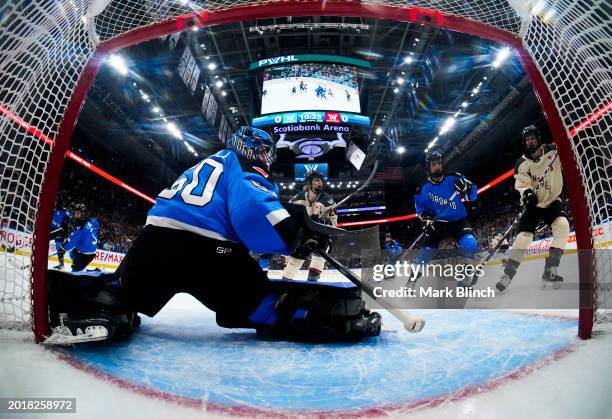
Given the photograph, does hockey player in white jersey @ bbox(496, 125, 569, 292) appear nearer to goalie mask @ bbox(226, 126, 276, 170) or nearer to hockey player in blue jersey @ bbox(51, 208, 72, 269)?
goalie mask @ bbox(226, 126, 276, 170)

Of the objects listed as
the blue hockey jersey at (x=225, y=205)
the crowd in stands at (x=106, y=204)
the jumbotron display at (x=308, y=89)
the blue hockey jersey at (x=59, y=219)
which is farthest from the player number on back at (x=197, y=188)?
the crowd in stands at (x=106, y=204)

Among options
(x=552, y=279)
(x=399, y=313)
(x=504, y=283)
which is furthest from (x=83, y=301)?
(x=552, y=279)

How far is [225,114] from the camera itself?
1022 centimetres

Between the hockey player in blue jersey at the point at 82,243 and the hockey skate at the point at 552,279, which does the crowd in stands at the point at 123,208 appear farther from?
the hockey skate at the point at 552,279

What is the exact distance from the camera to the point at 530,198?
2.80 m

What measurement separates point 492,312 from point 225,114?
9.68 meters

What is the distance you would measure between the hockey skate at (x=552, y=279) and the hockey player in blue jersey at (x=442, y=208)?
1.93 ft

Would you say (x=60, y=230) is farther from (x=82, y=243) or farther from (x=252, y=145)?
(x=252, y=145)

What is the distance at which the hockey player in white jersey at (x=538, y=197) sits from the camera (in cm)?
268

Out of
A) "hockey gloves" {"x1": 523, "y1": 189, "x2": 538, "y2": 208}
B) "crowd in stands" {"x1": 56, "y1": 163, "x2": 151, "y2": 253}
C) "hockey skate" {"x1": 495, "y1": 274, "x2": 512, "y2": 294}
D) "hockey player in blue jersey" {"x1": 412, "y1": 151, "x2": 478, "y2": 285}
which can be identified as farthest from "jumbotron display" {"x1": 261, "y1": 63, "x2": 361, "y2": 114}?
"crowd in stands" {"x1": 56, "y1": 163, "x2": 151, "y2": 253}

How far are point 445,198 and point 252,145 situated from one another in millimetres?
2472

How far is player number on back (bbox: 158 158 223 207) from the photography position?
123 centimetres

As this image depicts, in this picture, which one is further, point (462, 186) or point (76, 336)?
point (462, 186)

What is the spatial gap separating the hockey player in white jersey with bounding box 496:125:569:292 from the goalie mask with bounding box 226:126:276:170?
217 cm
